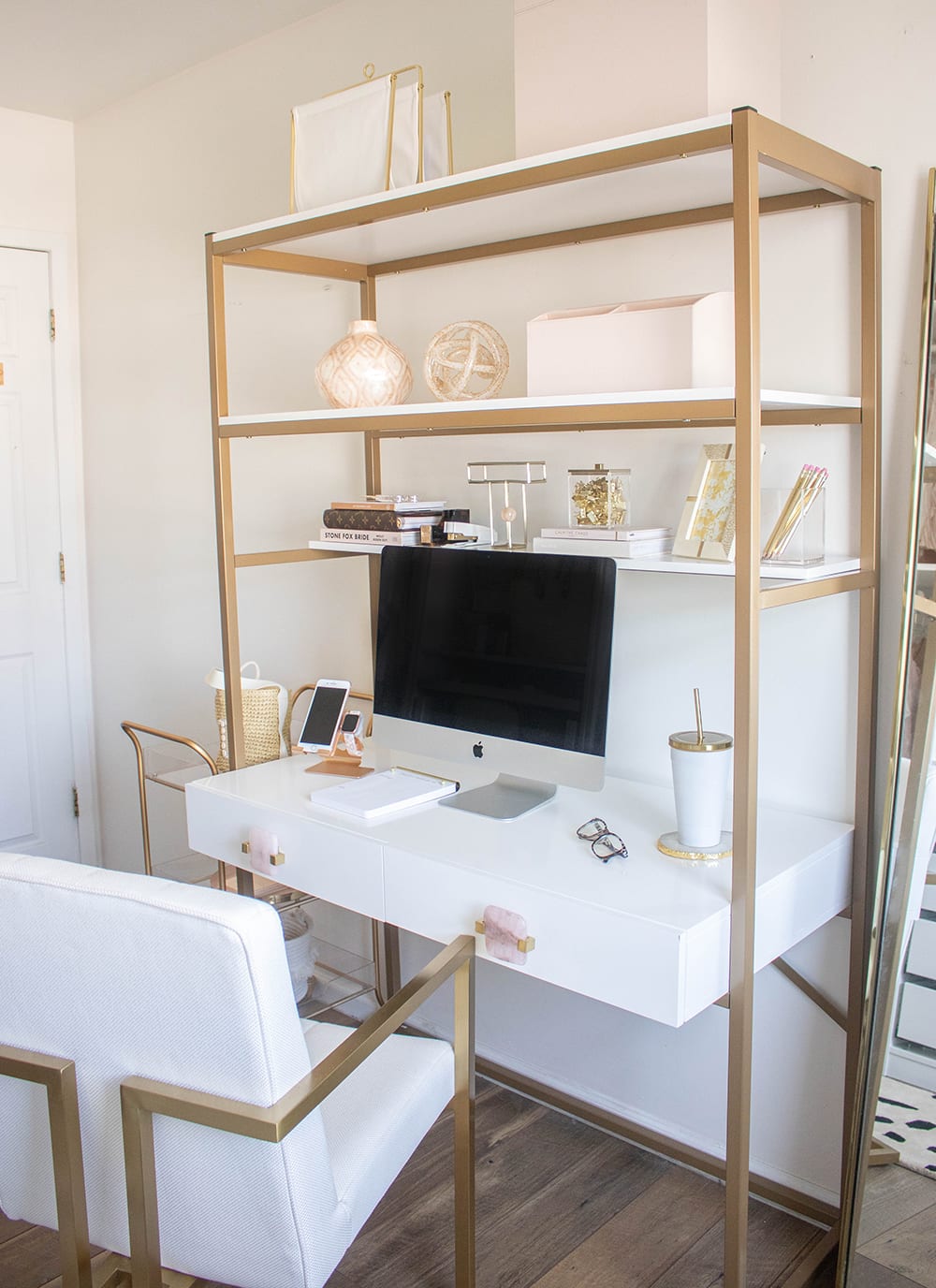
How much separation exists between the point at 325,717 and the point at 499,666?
0.52 m

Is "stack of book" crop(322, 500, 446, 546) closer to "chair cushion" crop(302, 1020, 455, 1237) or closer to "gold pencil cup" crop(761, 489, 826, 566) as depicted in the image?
"gold pencil cup" crop(761, 489, 826, 566)

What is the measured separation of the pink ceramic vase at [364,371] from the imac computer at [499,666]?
296 mm

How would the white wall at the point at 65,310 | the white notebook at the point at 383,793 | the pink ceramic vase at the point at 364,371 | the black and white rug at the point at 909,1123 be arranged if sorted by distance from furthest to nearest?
the white wall at the point at 65,310, the pink ceramic vase at the point at 364,371, the white notebook at the point at 383,793, the black and white rug at the point at 909,1123

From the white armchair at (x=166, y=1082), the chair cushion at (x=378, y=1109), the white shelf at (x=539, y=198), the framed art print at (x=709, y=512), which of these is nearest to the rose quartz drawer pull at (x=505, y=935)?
the chair cushion at (x=378, y=1109)

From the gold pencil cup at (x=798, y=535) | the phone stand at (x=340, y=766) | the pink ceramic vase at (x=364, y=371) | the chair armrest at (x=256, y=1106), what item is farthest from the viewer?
the phone stand at (x=340, y=766)

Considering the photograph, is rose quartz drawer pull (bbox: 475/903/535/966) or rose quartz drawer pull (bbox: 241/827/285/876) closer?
rose quartz drawer pull (bbox: 475/903/535/966)

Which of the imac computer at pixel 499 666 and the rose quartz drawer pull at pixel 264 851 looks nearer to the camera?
the imac computer at pixel 499 666

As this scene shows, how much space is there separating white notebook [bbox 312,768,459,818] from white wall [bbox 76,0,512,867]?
62 centimetres

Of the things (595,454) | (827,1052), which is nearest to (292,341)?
(595,454)

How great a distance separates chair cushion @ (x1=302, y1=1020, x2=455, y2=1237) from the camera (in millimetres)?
1502

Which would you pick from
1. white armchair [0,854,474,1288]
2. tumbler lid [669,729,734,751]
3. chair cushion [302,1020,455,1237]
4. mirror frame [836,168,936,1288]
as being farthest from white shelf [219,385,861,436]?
chair cushion [302,1020,455,1237]

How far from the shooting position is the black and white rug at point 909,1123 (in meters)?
1.65

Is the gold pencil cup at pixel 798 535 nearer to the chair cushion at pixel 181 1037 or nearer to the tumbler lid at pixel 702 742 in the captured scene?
the tumbler lid at pixel 702 742

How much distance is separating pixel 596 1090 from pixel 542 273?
1667 mm
